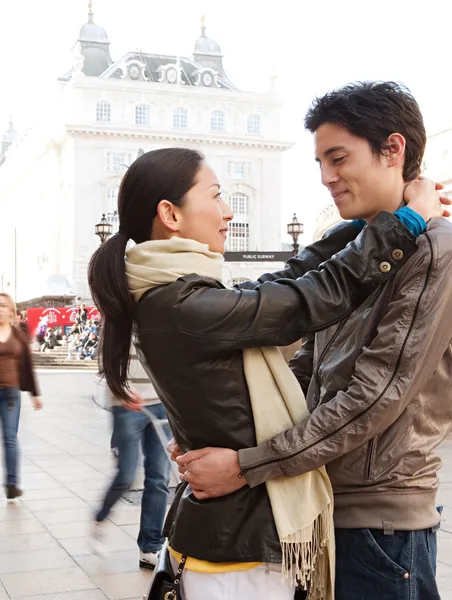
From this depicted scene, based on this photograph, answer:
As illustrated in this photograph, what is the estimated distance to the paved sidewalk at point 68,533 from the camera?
494cm

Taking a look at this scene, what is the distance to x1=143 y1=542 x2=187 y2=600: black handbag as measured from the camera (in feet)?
6.15

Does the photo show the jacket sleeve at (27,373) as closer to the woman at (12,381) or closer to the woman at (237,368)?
the woman at (12,381)

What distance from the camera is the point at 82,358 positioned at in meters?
36.5

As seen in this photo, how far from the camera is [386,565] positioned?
1.78 metres

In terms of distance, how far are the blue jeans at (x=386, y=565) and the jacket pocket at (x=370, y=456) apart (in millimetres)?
118

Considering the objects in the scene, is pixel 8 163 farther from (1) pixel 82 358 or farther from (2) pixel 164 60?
(1) pixel 82 358

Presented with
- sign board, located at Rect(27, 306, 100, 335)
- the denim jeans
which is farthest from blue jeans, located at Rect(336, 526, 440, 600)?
sign board, located at Rect(27, 306, 100, 335)

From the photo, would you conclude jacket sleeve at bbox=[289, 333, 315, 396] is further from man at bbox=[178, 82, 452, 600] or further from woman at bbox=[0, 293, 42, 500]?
woman at bbox=[0, 293, 42, 500]

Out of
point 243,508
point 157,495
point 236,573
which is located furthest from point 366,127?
point 157,495

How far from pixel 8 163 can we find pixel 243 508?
8268cm

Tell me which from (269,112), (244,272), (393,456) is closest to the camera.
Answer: (393,456)

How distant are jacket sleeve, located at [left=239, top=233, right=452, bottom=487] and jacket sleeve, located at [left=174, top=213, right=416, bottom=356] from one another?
2.6 inches

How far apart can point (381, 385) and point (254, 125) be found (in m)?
66.9

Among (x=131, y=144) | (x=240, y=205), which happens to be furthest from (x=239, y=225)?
(x=131, y=144)
